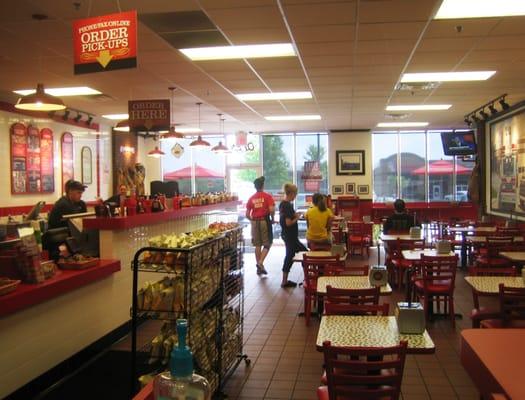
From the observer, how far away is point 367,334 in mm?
3271

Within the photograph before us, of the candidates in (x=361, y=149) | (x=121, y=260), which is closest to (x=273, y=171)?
(x=361, y=149)

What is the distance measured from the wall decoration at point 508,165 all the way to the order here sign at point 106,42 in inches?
333

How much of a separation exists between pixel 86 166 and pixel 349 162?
763 cm

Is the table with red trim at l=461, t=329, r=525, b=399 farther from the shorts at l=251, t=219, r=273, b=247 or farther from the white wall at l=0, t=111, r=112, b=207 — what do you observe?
the white wall at l=0, t=111, r=112, b=207

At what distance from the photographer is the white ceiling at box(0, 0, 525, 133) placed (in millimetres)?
4938

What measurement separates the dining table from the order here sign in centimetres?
258

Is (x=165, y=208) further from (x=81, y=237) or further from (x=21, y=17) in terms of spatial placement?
(x=21, y=17)

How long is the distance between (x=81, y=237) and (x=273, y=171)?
11176 millimetres

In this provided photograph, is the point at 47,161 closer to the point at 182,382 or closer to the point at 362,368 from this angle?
the point at 362,368

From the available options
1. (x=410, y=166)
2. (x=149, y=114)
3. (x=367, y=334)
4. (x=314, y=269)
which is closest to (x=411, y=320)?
(x=367, y=334)

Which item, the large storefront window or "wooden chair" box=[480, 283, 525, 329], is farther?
the large storefront window

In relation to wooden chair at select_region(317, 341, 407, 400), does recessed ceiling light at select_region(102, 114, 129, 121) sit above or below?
above

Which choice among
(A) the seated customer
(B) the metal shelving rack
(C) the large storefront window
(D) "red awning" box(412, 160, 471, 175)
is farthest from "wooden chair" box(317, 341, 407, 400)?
(D) "red awning" box(412, 160, 471, 175)

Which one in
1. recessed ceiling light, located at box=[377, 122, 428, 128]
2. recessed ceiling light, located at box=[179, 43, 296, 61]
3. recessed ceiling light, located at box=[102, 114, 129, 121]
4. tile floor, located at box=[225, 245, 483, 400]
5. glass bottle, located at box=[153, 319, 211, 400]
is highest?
recessed ceiling light, located at box=[102, 114, 129, 121]
